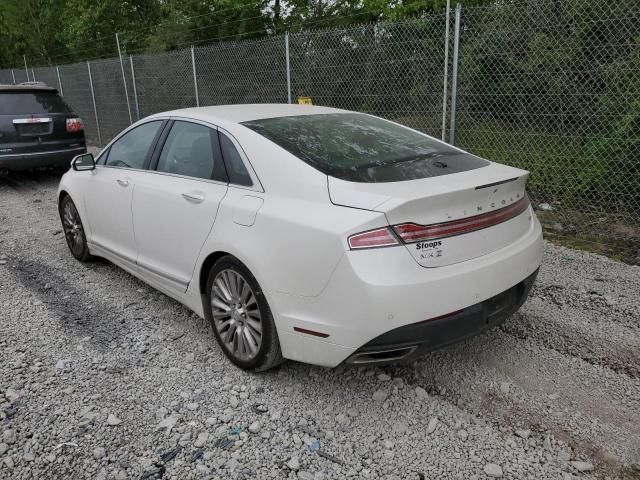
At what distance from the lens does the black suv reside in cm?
853

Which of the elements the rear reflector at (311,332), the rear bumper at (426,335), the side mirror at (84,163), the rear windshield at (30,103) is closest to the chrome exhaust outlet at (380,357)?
the rear bumper at (426,335)

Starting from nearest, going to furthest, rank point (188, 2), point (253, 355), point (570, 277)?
point (253, 355) → point (570, 277) → point (188, 2)

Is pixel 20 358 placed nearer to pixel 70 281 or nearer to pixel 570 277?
pixel 70 281

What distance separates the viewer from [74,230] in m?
5.22

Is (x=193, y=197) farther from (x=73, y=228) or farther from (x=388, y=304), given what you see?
(x=73, y=228)

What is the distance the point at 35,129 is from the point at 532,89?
7524 millimetres

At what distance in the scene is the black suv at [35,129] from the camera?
28.0 ft

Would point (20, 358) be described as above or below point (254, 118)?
below

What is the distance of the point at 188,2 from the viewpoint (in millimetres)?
17078

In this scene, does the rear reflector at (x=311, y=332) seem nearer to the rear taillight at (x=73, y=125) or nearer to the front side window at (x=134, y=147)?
the front side window at (x=134, y=147)

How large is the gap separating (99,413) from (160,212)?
1381 millimetres

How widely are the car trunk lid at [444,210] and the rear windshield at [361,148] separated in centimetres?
14

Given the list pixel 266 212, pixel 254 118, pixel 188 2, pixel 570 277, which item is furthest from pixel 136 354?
pixel 188 2

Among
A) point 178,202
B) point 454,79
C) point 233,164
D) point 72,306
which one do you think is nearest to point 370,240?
point 233,164
